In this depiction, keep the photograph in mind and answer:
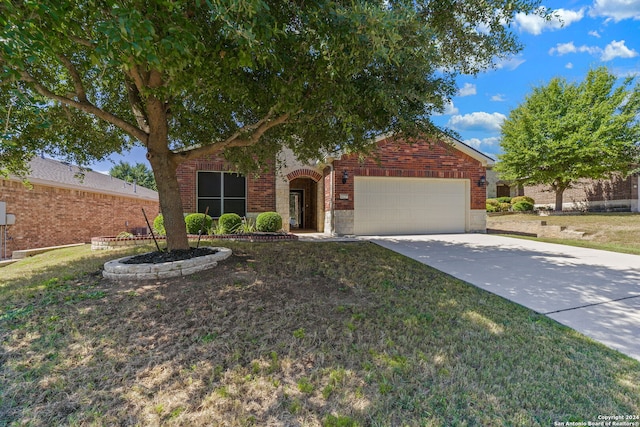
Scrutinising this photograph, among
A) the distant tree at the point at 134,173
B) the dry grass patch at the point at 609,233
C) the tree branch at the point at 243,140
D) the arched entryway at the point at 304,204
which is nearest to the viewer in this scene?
the tree branch at the point at 243,140

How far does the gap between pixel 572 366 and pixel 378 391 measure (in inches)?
72.5

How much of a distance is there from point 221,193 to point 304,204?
16.7 ft

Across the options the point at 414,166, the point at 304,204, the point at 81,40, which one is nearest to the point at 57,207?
the point at 304,204

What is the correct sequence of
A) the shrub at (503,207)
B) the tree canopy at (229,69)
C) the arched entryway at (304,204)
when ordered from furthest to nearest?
the shrub at (503,207) → the arched entryway at (304,204) → the tree canopy at (229,69)

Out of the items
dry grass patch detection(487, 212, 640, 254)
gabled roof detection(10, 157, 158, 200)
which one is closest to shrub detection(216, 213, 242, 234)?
gabled roof detection(10, 157, 158, 200)

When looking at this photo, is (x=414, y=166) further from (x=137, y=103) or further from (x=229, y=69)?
(x=137, y=103)

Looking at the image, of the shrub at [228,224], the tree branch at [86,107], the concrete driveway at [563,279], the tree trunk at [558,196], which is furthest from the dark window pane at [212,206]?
the tree trunk at [558,196]

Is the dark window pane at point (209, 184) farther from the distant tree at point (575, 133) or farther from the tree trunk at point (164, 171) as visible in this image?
the distant tree at point (575, 133)

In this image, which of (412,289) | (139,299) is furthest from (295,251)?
(139,299)

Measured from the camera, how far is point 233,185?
12148 millimetres

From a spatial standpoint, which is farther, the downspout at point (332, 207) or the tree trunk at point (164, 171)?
the downspout at point (332, 207)

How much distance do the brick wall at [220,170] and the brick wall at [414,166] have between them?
287 centimetres

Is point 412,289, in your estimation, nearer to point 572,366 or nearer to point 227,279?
point 572,366

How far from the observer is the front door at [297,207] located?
631 inches
